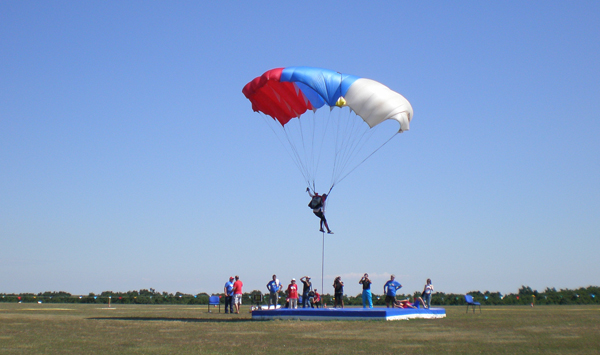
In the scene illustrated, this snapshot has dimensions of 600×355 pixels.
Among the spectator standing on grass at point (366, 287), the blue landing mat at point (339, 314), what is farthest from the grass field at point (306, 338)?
the spectator standing on grass at point (366, 287)

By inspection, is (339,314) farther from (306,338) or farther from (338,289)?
(306,338)

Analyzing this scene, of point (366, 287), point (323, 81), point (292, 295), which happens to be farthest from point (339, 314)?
point (323, 81)

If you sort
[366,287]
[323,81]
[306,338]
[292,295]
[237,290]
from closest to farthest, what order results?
[306,338] < [323,81] < [292,295] < [366,287] < [237,290]

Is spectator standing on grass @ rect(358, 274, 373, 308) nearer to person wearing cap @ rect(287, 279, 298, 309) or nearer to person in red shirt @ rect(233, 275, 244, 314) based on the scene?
person wearing cap @ rect(287, 279, 298, 309)

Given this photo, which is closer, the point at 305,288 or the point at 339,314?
the point at 339,314

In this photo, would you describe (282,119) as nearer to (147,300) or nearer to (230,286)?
(230,286)

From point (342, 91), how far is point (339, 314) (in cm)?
688

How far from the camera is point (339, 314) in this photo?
1847 cm

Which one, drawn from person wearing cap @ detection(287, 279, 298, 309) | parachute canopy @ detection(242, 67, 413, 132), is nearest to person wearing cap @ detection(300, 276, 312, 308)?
person wearing cap @ detection(287, 279, 298, 309)

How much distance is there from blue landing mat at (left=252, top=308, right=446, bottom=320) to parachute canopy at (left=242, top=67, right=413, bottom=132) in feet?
18.9

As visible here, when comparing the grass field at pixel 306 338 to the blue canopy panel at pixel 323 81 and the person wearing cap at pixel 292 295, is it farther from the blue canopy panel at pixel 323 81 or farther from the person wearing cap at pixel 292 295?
the blue canopy panel at pixel 323 81

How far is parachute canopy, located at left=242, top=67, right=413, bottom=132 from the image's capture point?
1875 centimetres

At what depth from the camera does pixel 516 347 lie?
11.4 metres

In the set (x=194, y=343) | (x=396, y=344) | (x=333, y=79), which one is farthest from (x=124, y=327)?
(x=333, y=79)
